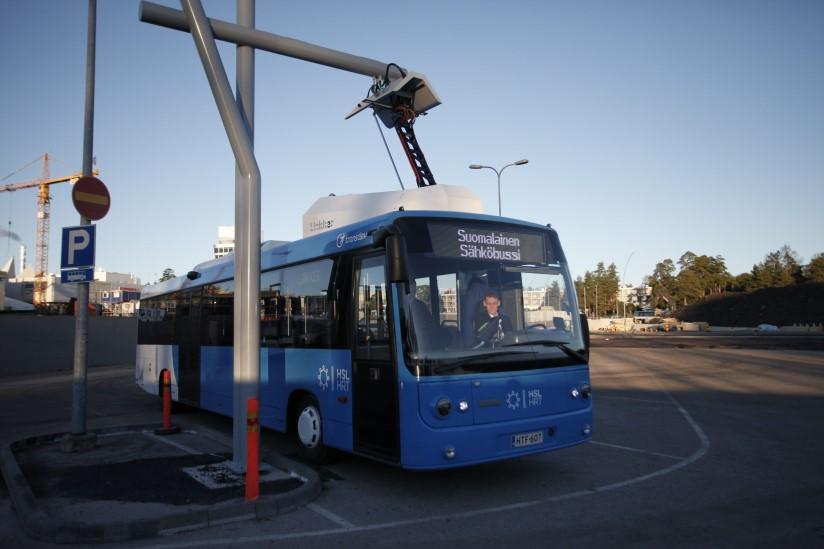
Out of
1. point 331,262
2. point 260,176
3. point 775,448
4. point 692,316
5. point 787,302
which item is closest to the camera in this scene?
point 260,176

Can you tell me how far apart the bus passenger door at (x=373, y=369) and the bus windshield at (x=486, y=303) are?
0.44 metres

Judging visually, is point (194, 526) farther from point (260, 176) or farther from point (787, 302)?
point (787, 302)

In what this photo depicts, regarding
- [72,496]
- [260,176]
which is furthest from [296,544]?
[260,176]

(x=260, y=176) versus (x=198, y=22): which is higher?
(x=198, y=22)

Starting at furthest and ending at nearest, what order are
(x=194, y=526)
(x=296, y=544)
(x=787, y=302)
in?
(x=787, y=302), (x=194, y=526), (x=296, y=544)

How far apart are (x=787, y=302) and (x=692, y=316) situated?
16257 mm

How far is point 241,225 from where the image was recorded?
24.3 feet

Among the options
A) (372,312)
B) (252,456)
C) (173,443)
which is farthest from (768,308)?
(252,456)

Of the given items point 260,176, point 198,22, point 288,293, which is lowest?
point 288,293

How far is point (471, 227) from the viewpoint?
7062 millimetres

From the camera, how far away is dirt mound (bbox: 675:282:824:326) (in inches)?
2965

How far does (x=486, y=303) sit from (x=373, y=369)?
1434 millimetres

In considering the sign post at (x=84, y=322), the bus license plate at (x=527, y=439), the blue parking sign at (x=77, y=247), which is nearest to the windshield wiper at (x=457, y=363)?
the bus license plate at (x=527, y=439)

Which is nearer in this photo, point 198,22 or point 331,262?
point 198,22
